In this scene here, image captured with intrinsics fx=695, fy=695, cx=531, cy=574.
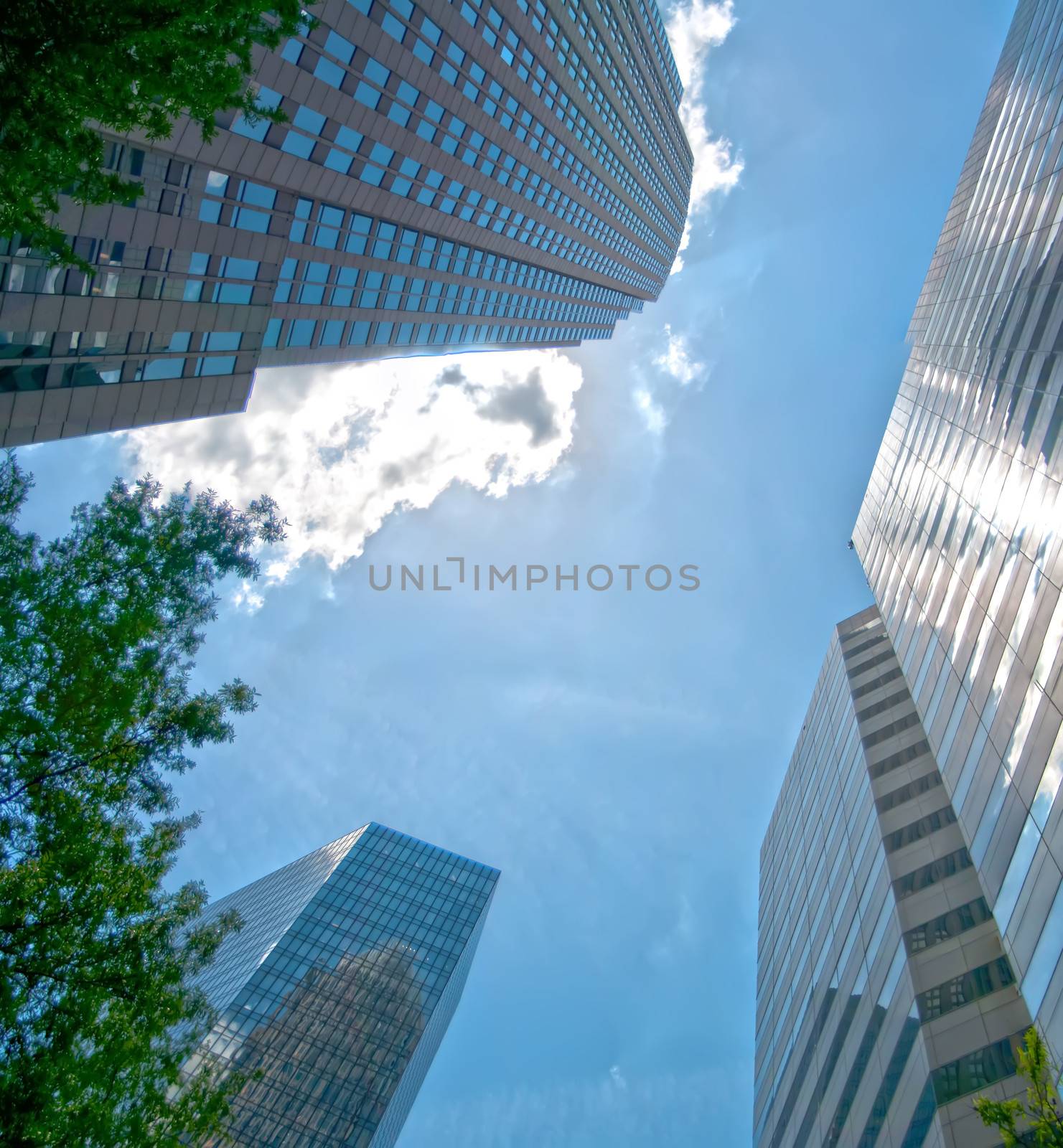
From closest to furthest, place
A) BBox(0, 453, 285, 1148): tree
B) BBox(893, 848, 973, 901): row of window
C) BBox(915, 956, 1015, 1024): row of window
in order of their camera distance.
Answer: BBox(0, 453, 285, 1148): tree < BBox(915, 956, 1015, 1024): row of window < BBox(893, 848, 973, 901): row of window

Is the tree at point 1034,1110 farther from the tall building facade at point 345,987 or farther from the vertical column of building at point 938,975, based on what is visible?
the tall building facade at point 345,987

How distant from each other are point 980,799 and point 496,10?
154ft

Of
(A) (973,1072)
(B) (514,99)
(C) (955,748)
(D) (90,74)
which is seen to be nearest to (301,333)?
(B) (514,99)

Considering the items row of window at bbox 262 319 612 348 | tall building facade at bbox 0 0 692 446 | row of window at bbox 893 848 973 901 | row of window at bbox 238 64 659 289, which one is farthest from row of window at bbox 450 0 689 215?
row of window at bbox 893 848 973 901

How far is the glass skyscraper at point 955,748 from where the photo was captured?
19.0 meters

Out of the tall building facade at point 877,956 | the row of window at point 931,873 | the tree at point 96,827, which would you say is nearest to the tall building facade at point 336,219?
the tree at point 96,827

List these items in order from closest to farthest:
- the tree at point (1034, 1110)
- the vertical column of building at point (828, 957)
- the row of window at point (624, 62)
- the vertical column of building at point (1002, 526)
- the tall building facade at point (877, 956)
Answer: the tree at point (1034, 1110) < the vertical column of building at point (1002, 526) < the tall building facade at point (877, 956) < the vertical column of building at point (828, 957) < the row of window at point (624, 62)

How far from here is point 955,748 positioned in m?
25.1

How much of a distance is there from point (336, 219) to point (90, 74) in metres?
27.4

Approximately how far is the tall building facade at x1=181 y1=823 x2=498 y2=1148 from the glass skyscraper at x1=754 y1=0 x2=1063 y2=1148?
42.8 metres

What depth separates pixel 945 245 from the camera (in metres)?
45.3

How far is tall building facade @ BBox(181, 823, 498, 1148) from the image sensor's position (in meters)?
63.9

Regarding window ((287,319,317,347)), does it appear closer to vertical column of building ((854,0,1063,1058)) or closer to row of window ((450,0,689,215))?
row of window ((450,0,689,215))

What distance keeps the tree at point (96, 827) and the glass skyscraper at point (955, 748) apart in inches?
799
